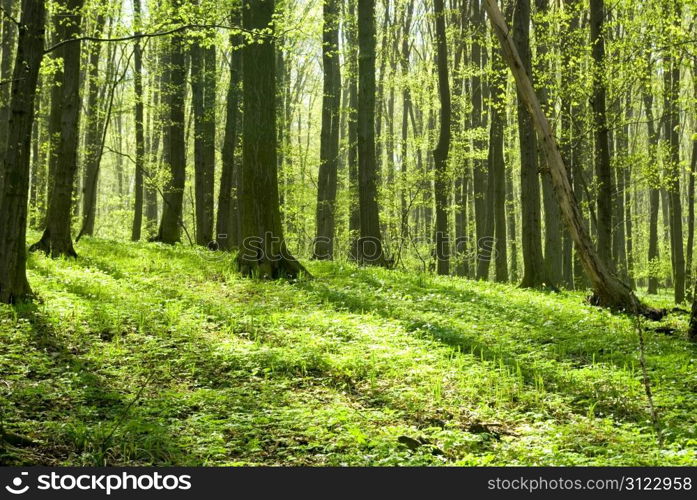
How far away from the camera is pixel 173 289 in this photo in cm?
1007

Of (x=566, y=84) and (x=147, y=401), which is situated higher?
(x=566, y=84)

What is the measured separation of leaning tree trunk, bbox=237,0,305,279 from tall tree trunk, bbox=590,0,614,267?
698 cm

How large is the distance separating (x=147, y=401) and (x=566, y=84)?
12.6 meters

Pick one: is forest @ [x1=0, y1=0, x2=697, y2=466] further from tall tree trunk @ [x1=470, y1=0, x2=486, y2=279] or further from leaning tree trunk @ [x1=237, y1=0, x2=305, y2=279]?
tall tree trunk @ [x1=470, y1=0, x2=486, y2=279]

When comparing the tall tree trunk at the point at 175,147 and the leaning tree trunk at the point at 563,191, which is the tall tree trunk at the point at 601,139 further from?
the tall tree trunk at the point at 175,147

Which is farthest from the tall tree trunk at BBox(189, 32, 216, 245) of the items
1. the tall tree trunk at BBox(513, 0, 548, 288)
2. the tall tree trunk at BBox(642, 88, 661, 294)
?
the tall tree trunk at BBox(642, 88, 661, 294)

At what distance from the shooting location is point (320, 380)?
20.5ft

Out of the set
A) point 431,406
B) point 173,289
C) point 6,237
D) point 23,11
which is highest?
point 23,11

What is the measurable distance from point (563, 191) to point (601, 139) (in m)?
3.91

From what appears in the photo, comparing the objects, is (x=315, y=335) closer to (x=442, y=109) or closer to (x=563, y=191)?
(x=563, y=191)

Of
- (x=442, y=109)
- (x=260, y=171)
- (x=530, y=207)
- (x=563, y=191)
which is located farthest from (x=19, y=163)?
(x=442, y=109)
